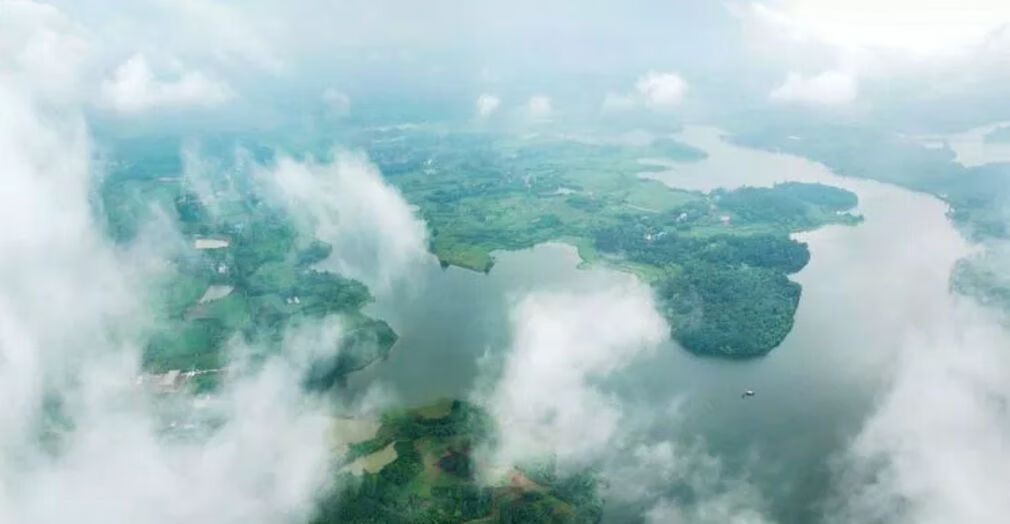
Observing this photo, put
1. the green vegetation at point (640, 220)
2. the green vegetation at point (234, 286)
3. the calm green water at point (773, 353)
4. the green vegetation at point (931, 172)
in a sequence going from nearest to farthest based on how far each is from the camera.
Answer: the calm green water at point (773, 353), the green vegetation at point (234, 286), the green vegetation at point (640, 220), the green vegetation at point (931, 172)

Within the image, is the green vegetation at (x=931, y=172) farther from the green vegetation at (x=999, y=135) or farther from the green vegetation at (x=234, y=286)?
the green vegetation at (x=234, y=286)

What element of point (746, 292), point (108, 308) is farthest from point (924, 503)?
point (108, 308)

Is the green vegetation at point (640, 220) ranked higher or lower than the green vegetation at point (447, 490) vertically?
higher

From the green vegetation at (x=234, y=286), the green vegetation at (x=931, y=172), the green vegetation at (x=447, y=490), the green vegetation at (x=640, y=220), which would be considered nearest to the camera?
the green vegetation at (x=447, y=490)

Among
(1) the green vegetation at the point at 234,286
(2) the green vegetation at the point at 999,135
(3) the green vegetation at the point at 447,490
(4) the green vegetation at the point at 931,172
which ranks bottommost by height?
A: (3) the green vegetation at the point at 447,490

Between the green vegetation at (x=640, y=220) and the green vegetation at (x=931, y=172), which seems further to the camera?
the green vegetation at (x=931, y=172)

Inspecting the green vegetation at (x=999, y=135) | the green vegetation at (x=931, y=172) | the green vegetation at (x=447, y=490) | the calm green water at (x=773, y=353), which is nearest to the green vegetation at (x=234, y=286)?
the calm green water at (x=773, y=353)

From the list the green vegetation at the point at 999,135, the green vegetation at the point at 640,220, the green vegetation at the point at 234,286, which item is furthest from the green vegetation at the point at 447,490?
the green vegetation at the point at 999,135

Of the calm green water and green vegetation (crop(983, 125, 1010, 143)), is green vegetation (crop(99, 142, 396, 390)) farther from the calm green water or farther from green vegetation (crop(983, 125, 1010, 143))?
green vegetation (crop(983, 125, 1010, 143))
